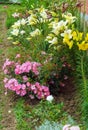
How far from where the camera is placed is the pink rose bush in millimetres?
6066

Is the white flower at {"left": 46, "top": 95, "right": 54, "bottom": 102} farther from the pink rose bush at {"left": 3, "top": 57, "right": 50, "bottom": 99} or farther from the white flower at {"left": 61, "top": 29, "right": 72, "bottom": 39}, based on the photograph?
the white flower at {"left": 61, "top": 29, "right": 72, "bottom": 39}

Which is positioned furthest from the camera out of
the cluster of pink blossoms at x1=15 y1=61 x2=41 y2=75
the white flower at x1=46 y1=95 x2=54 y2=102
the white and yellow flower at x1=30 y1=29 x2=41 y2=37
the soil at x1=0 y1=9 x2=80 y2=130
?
the white and yellow flower at x1=30 y1=29 x2=41 y2=37

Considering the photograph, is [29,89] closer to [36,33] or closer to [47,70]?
[47,70]

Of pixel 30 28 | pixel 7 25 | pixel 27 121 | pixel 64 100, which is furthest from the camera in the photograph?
pixel 7 25

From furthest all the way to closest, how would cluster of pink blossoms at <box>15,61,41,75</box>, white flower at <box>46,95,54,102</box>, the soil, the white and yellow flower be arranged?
the white and yellow flower, cluster of pink blossoms at <box>15,61,41,75</box>, white flower at <box>46,95,54,102</box>, the soil

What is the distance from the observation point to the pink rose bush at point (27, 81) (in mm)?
6066

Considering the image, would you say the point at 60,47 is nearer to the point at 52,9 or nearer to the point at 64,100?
the point at 64,100

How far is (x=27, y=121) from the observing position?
18.2ft

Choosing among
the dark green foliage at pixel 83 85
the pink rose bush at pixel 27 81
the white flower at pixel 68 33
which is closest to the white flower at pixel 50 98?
the pink rose bush at pixel 27 81

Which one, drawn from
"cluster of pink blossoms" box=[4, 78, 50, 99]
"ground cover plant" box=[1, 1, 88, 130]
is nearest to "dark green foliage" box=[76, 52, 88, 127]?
"ground cover plant" box=[1, 1, 88, 130]

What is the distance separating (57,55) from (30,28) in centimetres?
158

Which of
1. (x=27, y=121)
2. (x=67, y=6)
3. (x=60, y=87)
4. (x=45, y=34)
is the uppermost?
(x=67, y=6)

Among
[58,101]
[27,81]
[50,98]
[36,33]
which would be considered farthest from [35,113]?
[36,33]

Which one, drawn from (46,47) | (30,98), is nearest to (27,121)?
(30,98)
